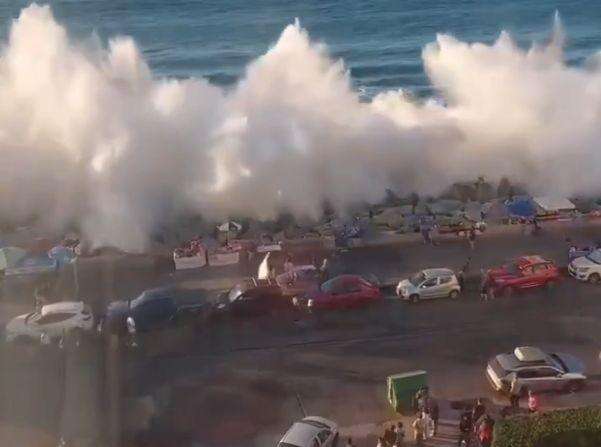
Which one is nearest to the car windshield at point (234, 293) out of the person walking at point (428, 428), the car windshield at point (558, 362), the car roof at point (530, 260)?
the person walking at point (428, 428)

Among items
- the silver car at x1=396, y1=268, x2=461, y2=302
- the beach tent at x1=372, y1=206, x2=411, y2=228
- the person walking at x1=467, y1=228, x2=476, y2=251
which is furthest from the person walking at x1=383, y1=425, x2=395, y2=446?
the beach tent at x1=372, y1=206, x2=411, y2=228

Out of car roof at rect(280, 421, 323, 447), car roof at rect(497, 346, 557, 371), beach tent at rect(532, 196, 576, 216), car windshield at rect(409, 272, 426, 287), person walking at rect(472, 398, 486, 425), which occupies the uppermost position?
beach tent at rect(532, 196, 576, 216)

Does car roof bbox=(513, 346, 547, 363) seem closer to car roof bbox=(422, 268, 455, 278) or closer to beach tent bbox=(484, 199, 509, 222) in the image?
car roof bbox=(422, 268, 455, 278)

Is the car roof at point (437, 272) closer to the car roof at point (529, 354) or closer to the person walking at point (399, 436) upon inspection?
the car roof at point (529, 354)

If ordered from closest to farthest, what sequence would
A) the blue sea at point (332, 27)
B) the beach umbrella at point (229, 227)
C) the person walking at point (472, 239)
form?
the person walking at point (472, 239)
the beach umbrella at point (229, 227)
the blue sea at point (332, 27)

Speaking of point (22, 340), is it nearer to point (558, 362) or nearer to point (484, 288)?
point (484, 288)

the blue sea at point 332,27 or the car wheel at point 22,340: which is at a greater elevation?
the blue sea at point 332,27

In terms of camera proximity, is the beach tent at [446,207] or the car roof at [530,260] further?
the beach tent at [446,207]
